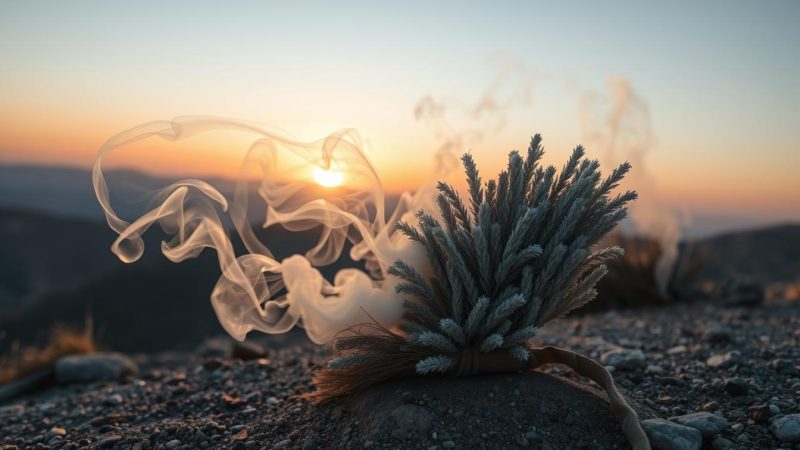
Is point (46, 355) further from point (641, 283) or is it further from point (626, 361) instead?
point (641, 283)

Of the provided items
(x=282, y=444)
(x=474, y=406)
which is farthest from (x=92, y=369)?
(x=474, y=406)

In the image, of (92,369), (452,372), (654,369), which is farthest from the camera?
(92,369)

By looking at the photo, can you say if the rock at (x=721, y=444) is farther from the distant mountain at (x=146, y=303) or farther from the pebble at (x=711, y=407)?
the distant mountain at (x=146, y=303)

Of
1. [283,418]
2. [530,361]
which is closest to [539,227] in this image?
[530,361]

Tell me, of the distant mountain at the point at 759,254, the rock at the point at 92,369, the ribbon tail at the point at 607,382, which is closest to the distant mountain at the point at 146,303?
the rock at the point at 92,369

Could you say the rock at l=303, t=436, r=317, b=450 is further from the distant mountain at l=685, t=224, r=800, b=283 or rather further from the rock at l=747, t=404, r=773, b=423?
the distant mountain at l=685, t=224, r=800, b=283

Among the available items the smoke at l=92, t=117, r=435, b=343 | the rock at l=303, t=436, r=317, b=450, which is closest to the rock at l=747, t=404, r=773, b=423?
the smoke at l=92, t=117, r=435, b=343

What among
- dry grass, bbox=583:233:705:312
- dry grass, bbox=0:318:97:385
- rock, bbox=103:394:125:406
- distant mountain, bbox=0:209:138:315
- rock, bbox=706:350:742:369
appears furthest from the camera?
distant mountain, bbox=0:209:138:315
